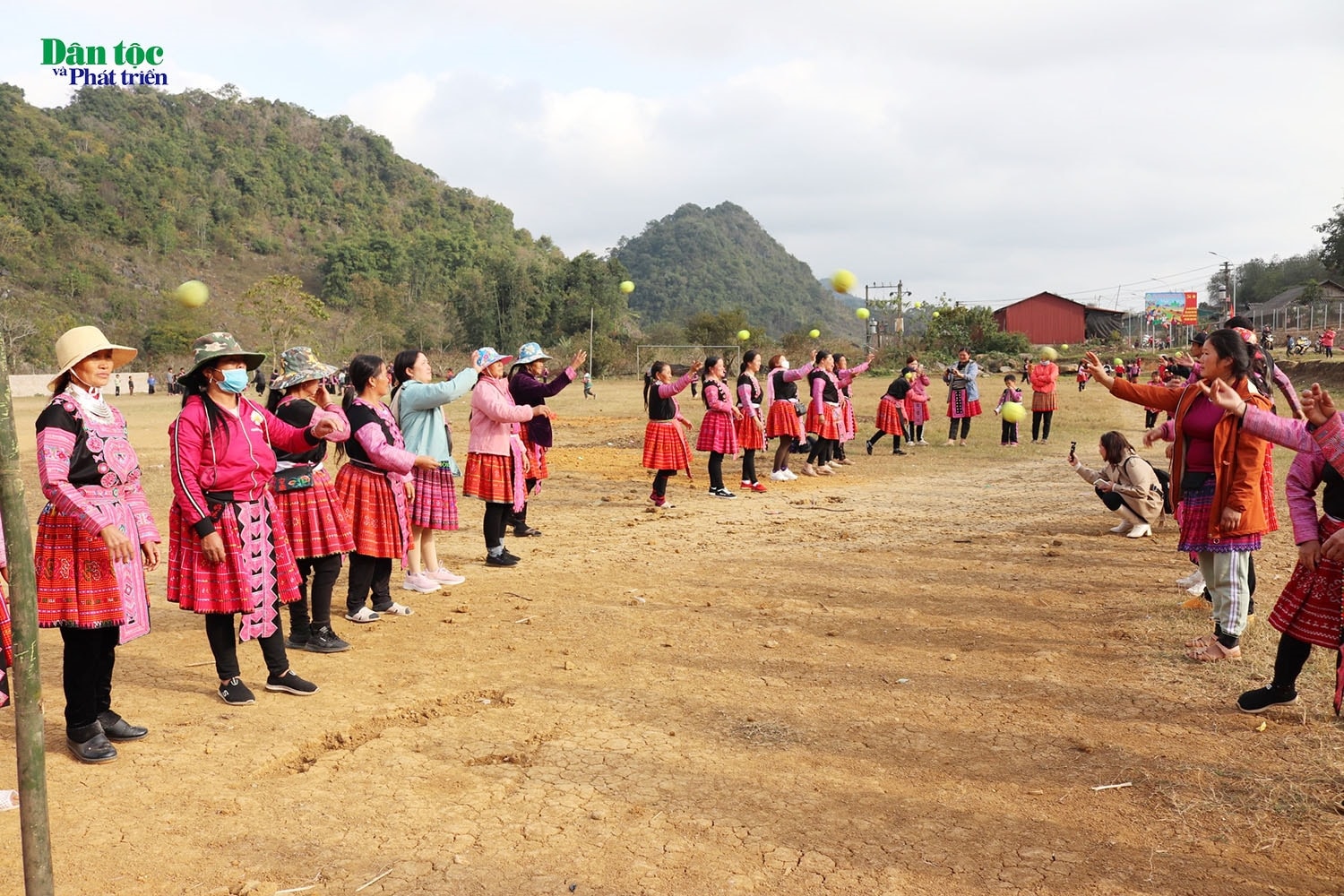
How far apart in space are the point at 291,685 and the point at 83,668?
109 cm

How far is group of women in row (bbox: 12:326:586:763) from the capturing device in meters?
4.29

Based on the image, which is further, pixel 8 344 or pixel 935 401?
pixel 8 344

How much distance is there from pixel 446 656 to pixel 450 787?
6.25ft

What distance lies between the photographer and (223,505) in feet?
15.7

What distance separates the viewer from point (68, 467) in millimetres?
4258

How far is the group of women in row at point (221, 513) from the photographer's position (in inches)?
169

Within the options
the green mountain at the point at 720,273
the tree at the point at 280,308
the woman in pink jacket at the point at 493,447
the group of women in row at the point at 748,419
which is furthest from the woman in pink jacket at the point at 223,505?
the green mountain at the point at 720,273

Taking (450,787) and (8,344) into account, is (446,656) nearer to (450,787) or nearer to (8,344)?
(450,787)

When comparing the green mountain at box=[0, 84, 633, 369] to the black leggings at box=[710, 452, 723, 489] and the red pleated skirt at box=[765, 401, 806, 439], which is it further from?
the black leggings at box=[710, 452, 723, 489]

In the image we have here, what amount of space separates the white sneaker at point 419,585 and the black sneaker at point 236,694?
2.53 m

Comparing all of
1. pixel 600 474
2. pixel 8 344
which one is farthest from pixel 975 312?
pixel 8 344

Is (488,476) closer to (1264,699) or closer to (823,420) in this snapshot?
(1264,699)

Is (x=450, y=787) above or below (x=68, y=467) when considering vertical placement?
below

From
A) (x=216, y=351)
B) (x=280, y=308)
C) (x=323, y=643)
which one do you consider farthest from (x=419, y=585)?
(x=280, y=308)
